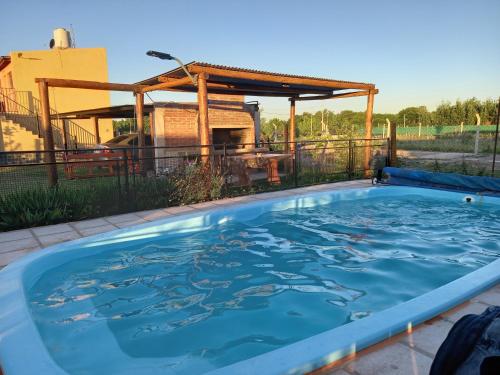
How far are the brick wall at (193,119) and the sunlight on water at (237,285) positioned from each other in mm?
6598

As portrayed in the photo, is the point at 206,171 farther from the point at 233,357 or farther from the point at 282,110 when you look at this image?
the point at 282,110

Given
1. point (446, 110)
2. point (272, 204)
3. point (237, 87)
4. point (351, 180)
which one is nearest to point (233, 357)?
point (272, 204)

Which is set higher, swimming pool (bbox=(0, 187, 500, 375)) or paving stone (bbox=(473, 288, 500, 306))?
paving stone (bbox=(473, 288, 500, 306))

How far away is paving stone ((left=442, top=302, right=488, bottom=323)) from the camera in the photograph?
8.14 ft

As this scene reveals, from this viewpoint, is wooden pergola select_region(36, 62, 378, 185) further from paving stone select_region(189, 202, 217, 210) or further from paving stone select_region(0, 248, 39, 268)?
paving stone select_region(0, 248, 39, 268)

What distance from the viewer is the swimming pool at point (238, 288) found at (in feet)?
8.25

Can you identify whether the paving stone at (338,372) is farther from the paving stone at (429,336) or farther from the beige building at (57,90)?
the beige building at (57,90)

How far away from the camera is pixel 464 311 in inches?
100

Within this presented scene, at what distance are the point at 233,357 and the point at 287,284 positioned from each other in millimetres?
1436

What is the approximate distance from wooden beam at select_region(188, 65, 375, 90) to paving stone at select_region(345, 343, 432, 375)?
21.2 feet

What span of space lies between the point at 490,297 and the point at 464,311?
41 cm

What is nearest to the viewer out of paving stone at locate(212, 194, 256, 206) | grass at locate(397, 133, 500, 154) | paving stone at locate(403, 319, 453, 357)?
paving stone at locate(403, 319, 453, 357)

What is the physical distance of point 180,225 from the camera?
5766 mm

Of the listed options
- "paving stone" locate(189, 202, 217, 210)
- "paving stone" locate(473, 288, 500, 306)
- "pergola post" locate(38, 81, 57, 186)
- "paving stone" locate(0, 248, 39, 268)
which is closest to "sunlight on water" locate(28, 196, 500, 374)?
"paving stone" locate(0, 248, 39, 268)
